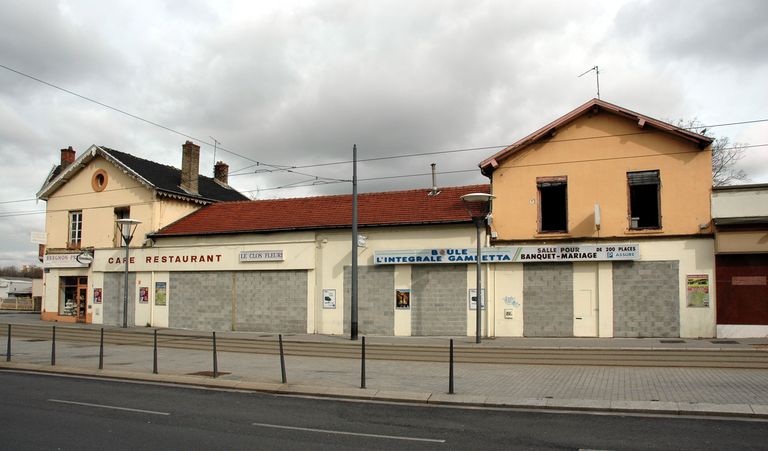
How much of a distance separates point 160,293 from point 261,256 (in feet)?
21.4

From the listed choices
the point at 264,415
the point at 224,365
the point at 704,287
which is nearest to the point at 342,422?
the point at 264,415

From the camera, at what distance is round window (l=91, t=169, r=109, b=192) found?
32000mm

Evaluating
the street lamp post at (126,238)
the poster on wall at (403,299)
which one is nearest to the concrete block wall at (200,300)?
the street lamp post at (126,238)

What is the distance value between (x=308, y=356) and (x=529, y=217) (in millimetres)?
9845

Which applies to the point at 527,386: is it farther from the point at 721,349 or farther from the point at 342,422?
the point at 721,349

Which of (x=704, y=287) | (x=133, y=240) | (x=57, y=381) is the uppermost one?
(x=133, y=240)

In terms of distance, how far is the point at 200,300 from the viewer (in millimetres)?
27812

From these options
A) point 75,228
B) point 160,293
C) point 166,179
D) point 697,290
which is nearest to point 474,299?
point 697,290

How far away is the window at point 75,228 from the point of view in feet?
108

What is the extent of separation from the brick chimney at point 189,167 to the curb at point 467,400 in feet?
63.7

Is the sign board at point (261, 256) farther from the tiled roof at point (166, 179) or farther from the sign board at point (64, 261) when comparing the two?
the sign board at point (64, 261)

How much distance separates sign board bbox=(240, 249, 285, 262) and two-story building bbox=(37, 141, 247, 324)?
624cm

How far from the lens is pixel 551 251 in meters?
21.8

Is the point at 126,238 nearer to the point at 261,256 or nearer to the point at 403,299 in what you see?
the point at 261,256
